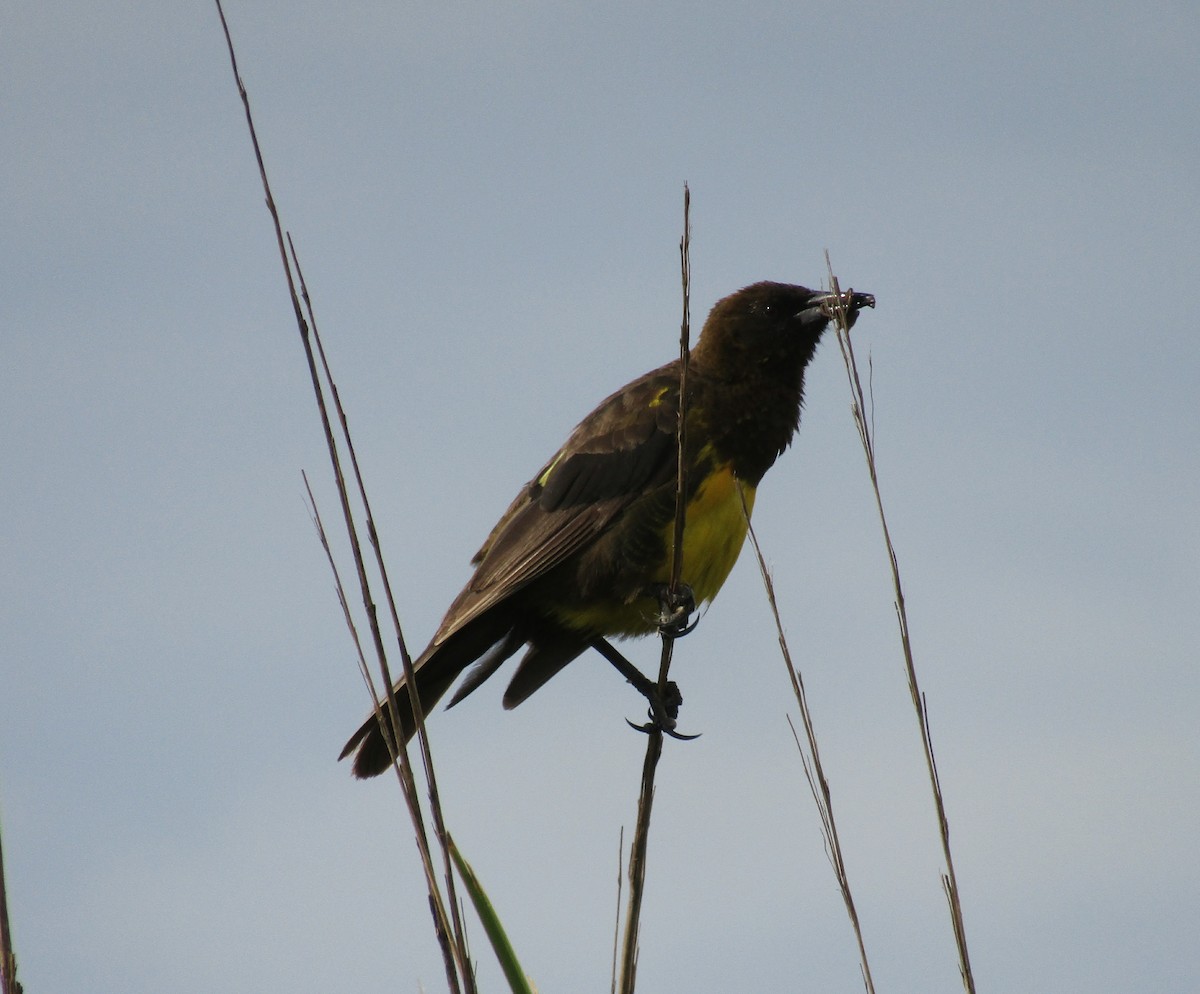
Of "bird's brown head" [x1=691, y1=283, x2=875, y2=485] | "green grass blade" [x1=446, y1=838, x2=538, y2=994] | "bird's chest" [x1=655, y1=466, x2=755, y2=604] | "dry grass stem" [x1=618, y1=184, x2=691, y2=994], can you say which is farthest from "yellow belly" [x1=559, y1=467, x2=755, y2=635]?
"green grass blade" [x1=446, y1=838, x2=538, y2=994]

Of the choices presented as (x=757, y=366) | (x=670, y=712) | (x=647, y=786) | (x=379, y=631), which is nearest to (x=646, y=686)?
(x=670, y=712)

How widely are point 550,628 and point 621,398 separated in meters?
0.99

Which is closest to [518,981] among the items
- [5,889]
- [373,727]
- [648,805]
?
[648,805]

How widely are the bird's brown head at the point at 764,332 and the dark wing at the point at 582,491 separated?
25 cm

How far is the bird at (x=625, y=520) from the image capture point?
198 inches

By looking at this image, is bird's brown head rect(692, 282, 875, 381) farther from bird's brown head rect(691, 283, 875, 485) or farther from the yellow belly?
the yellow belly

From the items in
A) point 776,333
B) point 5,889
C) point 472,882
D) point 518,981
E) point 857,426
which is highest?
point 776,333

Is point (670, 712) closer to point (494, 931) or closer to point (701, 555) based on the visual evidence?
point (701, 555)

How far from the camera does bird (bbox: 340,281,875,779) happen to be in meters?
5.04

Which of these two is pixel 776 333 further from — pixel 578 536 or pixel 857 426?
pixel 857 426

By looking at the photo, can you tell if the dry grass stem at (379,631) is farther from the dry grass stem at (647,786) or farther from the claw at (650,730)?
the claw at (650,730)

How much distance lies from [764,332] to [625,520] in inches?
47.3

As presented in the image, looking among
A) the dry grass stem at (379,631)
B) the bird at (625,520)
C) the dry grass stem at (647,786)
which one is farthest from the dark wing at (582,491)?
the dry grass stem at (379,631)

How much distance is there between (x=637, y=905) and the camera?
7.08 feet
